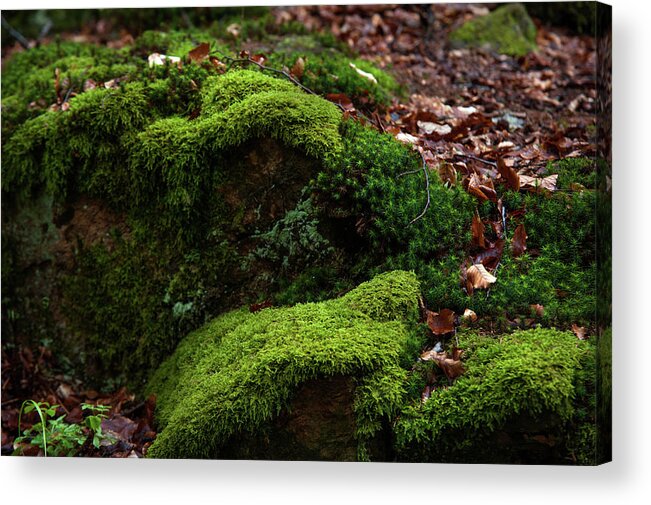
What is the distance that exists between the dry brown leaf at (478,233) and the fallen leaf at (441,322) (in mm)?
398

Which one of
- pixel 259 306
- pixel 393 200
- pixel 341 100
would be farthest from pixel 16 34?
pixel 393 200

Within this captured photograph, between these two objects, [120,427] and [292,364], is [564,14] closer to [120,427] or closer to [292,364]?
[292,364]

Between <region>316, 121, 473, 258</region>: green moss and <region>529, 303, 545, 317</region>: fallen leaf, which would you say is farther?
<region>316, 121, 473, 258</region>: green moss

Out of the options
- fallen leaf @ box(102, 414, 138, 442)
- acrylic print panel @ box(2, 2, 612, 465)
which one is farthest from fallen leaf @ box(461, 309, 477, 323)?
fallen leaf @ box(102, 414, 138, 442)

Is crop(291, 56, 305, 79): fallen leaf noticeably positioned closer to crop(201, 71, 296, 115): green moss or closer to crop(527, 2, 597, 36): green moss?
crop(201, 71, 296, 115): green moss

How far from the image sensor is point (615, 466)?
307 centimetres

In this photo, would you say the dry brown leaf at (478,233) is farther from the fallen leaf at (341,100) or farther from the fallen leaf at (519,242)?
the fallen leaf at (341,100)

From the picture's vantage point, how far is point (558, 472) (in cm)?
297

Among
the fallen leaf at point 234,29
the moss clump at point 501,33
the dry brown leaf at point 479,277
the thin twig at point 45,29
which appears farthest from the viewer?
the thin twig at point 45,29

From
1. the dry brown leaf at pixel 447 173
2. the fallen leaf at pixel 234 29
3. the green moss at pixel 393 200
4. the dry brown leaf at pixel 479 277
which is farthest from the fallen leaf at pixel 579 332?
the fallen leaf at pixel 234 29

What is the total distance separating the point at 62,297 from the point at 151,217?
0.83m

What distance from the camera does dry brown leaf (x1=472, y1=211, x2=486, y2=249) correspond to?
10.7ft

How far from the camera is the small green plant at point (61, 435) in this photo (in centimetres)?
352

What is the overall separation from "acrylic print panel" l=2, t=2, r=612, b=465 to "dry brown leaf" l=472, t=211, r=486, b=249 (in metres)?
0.01
